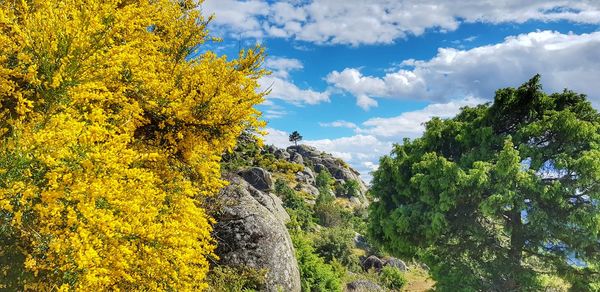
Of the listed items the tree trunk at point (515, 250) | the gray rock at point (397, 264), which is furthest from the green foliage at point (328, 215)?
the tree trunk at point (515, 250)

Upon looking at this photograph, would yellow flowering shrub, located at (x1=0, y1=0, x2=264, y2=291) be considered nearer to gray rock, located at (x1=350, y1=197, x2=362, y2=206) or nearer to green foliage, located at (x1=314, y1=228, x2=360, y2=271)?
green foliage, located at (x1=314, y1=228, x2=360, y2=271)

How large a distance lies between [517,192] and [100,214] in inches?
584

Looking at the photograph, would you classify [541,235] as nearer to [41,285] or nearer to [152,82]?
[152,82]

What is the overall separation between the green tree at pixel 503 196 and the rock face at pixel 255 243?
5.10m

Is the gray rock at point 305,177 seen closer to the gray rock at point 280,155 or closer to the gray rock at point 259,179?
the gray rock at point 280,155

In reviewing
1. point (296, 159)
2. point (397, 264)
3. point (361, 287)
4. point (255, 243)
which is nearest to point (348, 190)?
point (296, 159)

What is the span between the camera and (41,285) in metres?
6.80

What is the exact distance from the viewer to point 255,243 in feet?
55.9

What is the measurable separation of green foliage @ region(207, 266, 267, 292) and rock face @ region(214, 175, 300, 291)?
0.36 m

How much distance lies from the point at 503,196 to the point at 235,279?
10.3 meters

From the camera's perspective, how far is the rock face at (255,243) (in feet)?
54.6

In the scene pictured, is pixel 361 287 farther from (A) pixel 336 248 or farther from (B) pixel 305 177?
(B) pixel 305 177

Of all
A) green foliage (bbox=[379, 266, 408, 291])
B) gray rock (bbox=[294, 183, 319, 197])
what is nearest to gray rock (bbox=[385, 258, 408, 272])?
green foliage (bbox=[379, 266, 408, 291])

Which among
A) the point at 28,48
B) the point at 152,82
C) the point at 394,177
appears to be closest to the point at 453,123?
the point at 394,177
